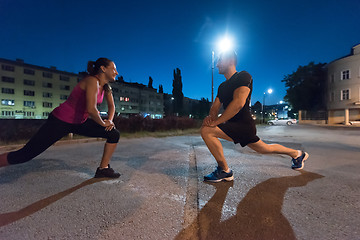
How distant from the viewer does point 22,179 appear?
2.69 metres

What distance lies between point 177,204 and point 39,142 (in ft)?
6.27

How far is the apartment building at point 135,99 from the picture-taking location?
54.2m

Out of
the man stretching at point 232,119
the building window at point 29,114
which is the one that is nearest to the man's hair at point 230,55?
the man stretching at point 232,119

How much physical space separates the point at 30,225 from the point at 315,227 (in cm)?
241

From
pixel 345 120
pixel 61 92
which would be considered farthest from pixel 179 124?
pixel 61 92

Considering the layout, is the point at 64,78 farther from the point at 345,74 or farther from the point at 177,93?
the point at 345,74

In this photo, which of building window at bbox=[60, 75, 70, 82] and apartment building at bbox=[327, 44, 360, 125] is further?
building window at bbox=[60, 75, 70, 82]

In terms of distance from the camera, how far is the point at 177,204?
191 cm

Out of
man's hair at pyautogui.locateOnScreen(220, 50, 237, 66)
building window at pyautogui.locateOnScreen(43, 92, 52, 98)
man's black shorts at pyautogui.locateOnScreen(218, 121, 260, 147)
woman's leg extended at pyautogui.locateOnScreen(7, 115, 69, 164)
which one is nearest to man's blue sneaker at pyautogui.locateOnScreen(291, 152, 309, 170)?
man's black shorts at pyautogui.locateOnScreen(218, 121, 260, 147)

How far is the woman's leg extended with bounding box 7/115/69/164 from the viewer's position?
227 cm

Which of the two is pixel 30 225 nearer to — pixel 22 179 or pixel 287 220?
pixel 22 179

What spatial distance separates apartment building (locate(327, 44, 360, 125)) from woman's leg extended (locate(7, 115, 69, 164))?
3686 centimetres

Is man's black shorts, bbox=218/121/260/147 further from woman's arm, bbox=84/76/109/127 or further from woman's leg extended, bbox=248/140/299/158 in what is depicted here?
woman's arm, bbox=84/76/109/127

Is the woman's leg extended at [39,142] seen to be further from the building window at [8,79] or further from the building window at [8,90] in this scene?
the building window at [8,90]
